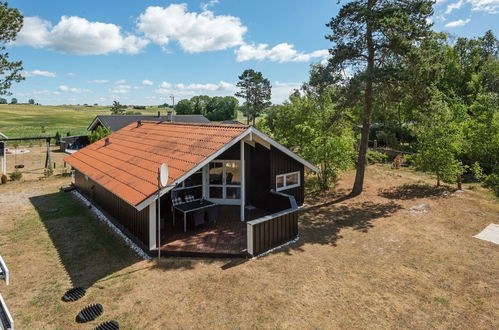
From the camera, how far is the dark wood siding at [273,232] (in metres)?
9.51

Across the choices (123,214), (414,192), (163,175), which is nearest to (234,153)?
(163,175)

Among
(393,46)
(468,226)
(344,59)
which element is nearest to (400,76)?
(393,46)

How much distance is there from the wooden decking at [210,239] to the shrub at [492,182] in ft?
49.4

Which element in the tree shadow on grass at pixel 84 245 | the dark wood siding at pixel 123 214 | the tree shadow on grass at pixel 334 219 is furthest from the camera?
the tree shadow on grass at pixel 334 219

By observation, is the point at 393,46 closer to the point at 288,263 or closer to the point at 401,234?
the point at 401,234

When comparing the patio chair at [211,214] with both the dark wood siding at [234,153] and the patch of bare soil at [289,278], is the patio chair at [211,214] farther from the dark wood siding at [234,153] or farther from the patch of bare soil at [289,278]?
the patch of bare soil at [289,278]

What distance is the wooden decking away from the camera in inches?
376

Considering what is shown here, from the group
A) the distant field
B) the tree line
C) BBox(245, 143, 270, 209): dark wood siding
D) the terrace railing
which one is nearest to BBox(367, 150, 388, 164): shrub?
the tree line

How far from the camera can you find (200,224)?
11.6 metres

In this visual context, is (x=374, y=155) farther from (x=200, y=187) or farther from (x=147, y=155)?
(x=147, y=155)

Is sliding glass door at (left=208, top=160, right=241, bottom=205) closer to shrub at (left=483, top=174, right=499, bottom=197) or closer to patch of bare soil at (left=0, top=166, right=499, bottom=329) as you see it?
patch of bare soil at (left=0, top=166, right=499, bottom=329)

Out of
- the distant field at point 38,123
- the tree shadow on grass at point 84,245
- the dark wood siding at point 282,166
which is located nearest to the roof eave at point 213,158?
the dark wood siding at point 282,166

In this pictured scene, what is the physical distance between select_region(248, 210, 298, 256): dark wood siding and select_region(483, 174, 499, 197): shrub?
13.9 meters

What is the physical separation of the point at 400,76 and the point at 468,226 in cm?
717
